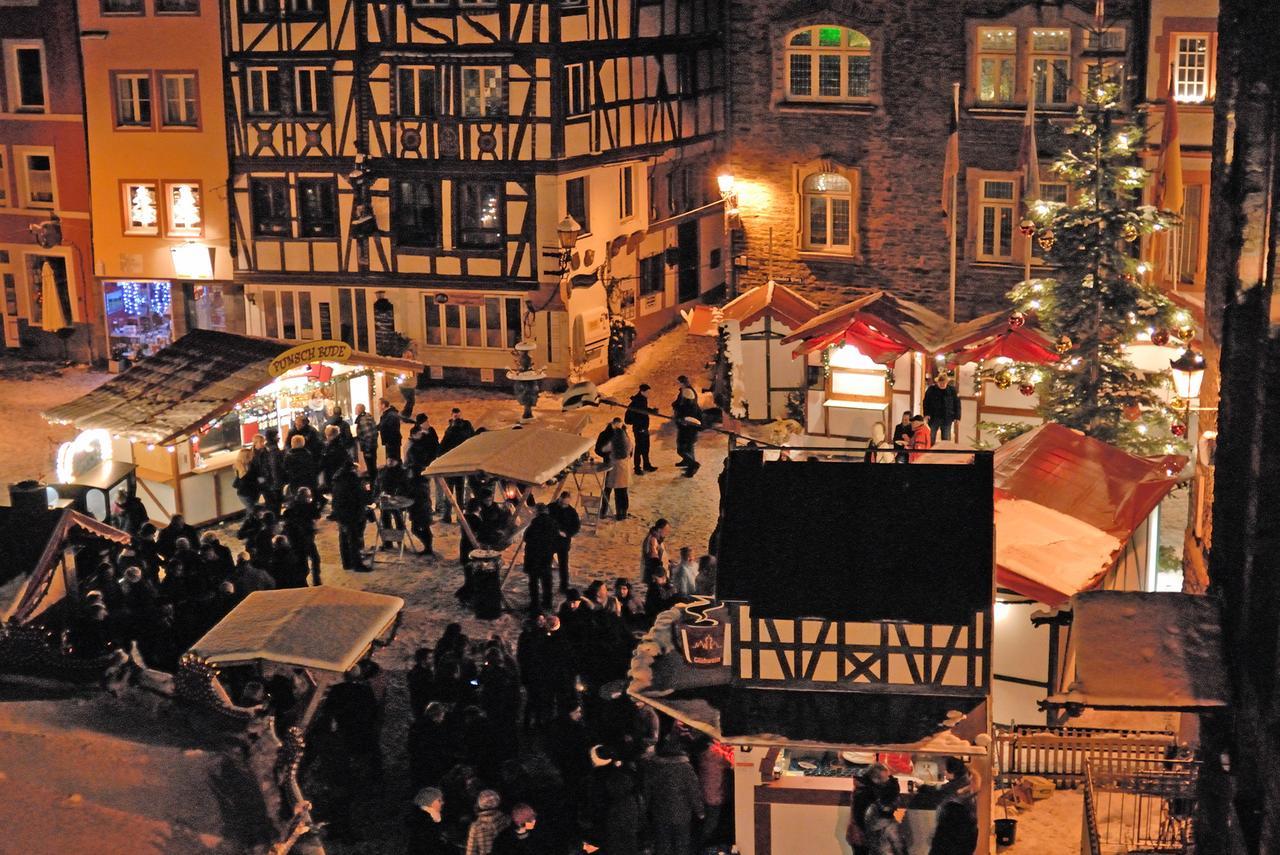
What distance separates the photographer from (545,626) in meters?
16.4

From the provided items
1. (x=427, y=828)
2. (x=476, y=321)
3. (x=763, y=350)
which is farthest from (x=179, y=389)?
(x=427, y=828)

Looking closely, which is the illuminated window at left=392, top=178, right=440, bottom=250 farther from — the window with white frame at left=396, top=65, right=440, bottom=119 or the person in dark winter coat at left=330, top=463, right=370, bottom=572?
the person in dark winter coat at left=330, top=463, right=370, bottom=572

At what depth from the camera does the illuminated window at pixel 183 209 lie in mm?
33812

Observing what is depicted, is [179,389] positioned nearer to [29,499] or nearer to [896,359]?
[29,499]

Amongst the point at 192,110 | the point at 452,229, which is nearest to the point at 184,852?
the point at 452,229

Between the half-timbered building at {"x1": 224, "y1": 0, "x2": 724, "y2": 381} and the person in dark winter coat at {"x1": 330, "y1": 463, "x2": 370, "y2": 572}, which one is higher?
the half-timbered building at {"x1": 224, "y1": 0, "x2": 724, "y2": 381}

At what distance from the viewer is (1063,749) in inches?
610

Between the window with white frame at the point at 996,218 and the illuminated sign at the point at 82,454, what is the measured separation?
15.4m

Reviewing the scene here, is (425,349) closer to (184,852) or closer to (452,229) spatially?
(452,229)

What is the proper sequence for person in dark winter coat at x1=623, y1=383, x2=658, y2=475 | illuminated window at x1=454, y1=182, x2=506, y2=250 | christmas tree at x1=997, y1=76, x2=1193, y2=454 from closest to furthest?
christmas tree at x1=997, y1=76, x2=1193, y2=454, person in dark winter coat at x1=623, y1=383, x2=658, y2=475, illuminated window at x1=454, y1=182, x2=506, y2=250

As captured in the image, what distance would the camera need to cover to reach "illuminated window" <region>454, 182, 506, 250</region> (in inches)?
1265

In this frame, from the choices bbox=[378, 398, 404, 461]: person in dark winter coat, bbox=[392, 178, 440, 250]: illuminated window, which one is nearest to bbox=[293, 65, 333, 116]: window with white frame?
bbox=[392, 178, 440, 250]: illuminated window

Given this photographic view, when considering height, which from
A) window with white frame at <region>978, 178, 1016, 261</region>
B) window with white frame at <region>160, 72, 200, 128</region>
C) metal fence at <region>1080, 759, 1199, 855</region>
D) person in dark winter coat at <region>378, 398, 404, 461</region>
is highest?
window with white frame at <region>160, 72, 200, 128</region>

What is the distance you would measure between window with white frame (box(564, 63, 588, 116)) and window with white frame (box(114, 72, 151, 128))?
26.8 ft
